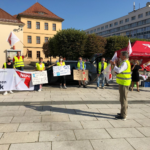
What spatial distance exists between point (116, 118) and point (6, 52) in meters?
22.3

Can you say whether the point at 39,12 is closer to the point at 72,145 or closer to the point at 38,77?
the point at 38,77

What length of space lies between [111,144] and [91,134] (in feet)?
1.83

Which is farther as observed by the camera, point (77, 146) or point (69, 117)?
point (69, 117)


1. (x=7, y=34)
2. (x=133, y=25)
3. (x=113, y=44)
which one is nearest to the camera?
(x=7, y=34)

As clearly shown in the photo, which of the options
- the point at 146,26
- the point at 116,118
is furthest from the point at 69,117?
the point at 146,26

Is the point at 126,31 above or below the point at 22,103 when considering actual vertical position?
Result: above

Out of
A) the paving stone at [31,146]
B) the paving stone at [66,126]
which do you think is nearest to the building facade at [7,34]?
the paving stone at [66,126]

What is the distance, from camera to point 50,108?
18.3ft

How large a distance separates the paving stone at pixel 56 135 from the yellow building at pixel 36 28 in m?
42.8

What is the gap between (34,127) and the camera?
155 inches

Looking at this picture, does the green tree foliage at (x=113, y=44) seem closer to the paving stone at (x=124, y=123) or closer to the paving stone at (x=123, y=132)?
the paving stone at (x=124, y=123)

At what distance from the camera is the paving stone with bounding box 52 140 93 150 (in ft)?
9.95

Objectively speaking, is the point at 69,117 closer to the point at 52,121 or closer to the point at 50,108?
the point at 52,121

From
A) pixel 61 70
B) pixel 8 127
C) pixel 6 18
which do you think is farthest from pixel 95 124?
pixel 6 18
